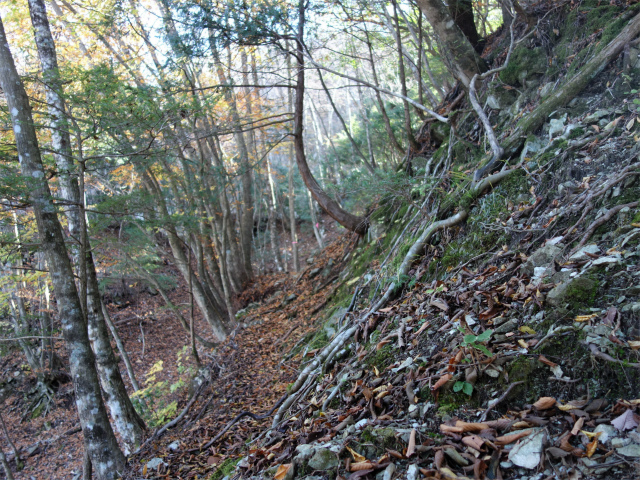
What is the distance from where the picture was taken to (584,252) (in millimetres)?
2453

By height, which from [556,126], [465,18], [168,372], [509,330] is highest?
[465,18]

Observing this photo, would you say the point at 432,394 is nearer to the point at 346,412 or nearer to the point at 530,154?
the point at 346,412

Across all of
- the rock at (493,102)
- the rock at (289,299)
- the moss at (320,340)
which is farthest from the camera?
the rock at (289,299)

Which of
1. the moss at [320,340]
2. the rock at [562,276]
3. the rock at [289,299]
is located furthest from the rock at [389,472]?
the rock at [289,299]

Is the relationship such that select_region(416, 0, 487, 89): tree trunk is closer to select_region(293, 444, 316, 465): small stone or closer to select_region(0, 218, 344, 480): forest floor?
select_region(0, 218, 344, 480): forest floor

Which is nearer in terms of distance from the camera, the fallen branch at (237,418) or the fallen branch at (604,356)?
the fallen branch at (604,356)

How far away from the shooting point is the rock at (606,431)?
1581 millimetres

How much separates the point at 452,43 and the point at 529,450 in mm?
5508

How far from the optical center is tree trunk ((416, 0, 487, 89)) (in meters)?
5.53

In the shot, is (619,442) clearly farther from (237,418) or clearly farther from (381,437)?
(237,418)

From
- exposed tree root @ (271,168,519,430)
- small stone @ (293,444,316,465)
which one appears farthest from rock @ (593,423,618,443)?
exposed tree root @ (271,168,519,430)

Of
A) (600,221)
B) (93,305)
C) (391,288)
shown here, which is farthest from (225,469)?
(93,305)

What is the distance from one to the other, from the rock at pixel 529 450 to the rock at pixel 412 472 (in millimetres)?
429

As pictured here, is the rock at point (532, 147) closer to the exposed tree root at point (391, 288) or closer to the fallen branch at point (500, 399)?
the exposed tree root at point (391, 288)
